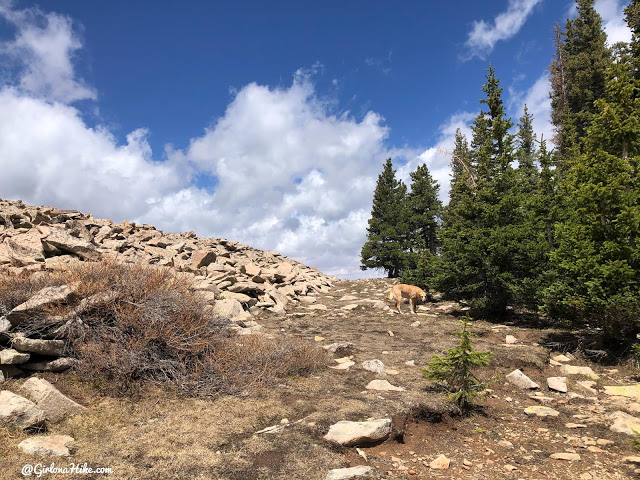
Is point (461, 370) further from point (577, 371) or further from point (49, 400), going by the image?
point (49, 400)

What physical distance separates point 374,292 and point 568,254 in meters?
13.3

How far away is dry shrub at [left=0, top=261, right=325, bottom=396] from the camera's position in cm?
563

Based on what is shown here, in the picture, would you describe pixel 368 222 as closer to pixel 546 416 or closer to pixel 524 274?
pixel 524 274

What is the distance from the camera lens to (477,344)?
368 inches

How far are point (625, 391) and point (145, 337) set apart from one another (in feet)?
27.4

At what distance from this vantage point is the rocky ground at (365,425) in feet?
13.0

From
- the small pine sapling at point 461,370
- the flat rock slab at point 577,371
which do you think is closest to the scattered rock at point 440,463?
the small pine sapling at point 461,370

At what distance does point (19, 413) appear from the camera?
4.20 metres

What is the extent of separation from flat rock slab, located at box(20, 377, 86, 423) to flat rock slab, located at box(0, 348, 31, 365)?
21.8 inches

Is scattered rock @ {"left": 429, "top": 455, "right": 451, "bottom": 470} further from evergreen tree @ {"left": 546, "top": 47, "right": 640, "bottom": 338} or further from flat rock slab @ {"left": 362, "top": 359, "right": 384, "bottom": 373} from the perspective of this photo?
evergreen tree @ {"left": 546, "top": 47, "right": 640, "bottom": 338}

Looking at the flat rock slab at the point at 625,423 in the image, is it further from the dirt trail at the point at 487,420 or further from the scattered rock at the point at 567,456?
the scattered rock at the point at 567,456

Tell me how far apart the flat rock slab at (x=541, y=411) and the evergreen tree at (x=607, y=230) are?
3255 mm

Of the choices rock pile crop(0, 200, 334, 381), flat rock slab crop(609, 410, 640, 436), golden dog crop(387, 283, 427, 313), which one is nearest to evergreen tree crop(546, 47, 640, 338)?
flat rock slab crop(609, 410, 640, 436)

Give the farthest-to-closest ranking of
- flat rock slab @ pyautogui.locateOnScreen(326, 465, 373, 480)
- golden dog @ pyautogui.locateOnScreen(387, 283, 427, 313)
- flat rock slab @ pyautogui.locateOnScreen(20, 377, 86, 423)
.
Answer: golden dog @ pyautogui.locateOnScreen(387, 283, 427, 313) < flat rock slab @ pyautogui.locateOnScreen(20, 377, 86, 423) < flat rock slab @ pyautogui.locateOnScreen(326, 465, 373, 480)
